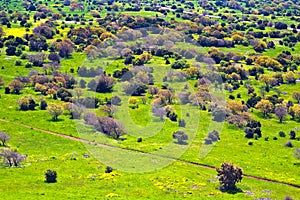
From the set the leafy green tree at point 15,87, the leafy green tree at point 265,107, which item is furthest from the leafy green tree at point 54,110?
the leafy green tree at point 265,107

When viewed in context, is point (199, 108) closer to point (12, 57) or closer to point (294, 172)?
point (294, 172)

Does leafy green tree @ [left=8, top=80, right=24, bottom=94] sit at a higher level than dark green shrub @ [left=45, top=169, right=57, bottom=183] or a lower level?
lower

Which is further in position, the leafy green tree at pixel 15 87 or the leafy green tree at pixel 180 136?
the leafy green tree at pixel 15 87

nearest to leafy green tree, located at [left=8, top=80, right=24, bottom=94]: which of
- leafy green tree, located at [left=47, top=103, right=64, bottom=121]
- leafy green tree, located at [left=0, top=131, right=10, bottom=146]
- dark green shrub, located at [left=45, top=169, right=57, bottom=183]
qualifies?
leafy green tree, located at [left=47, top=103, right=64, bottom=121]

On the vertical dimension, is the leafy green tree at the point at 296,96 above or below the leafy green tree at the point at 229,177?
below

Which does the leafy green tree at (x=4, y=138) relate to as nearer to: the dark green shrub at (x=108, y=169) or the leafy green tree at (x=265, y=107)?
the dark green shrub at (x=108, y=169)

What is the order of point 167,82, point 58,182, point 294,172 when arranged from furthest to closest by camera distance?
point 167,82
point 294,172
point 58,182

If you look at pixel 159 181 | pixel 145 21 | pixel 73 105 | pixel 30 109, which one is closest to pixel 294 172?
pixel 159 181

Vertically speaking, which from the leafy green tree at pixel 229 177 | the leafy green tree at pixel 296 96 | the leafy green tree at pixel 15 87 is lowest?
the leafy green tree at pixel 15 87

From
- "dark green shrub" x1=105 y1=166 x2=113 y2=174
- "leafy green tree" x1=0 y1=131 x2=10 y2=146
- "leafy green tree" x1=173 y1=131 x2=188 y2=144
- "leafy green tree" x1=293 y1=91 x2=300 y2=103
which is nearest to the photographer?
"dark green shrub" x1=105 y1=166 x2=113 y2=174

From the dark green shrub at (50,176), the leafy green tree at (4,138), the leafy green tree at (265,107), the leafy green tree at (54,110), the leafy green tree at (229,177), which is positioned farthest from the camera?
the leafy green tree at (265,107)

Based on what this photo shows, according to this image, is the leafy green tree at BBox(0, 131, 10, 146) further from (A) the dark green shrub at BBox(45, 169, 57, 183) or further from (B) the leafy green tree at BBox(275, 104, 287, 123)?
(B) the leafy green tree at BBox(275, 104, 287, 123)
